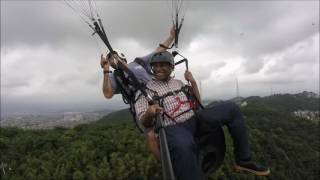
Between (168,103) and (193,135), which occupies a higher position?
(168,103)

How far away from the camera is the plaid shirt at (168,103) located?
4.15m

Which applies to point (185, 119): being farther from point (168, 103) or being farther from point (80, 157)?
point (80, 157)

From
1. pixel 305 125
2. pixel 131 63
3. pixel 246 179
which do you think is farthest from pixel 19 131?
pixel 305 125

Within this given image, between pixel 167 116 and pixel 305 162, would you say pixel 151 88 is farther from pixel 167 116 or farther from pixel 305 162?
pixel 305 162

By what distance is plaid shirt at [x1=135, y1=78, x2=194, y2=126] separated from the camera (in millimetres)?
4148

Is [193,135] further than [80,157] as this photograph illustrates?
No

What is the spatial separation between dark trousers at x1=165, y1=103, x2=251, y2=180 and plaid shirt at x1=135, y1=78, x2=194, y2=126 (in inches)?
3.2

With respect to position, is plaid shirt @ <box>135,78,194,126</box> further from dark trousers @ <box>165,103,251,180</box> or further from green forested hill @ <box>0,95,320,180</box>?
green forested hill @ <box>0,95,320,180</box>

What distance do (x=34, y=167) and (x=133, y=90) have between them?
56.3 feet

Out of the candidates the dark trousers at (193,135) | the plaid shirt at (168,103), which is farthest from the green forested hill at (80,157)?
the dark trousers at (193,135)

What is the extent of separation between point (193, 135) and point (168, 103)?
46cm

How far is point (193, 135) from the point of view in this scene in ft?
13.9

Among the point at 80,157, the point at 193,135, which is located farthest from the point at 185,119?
the point at 80,157

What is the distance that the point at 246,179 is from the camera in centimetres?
2856
